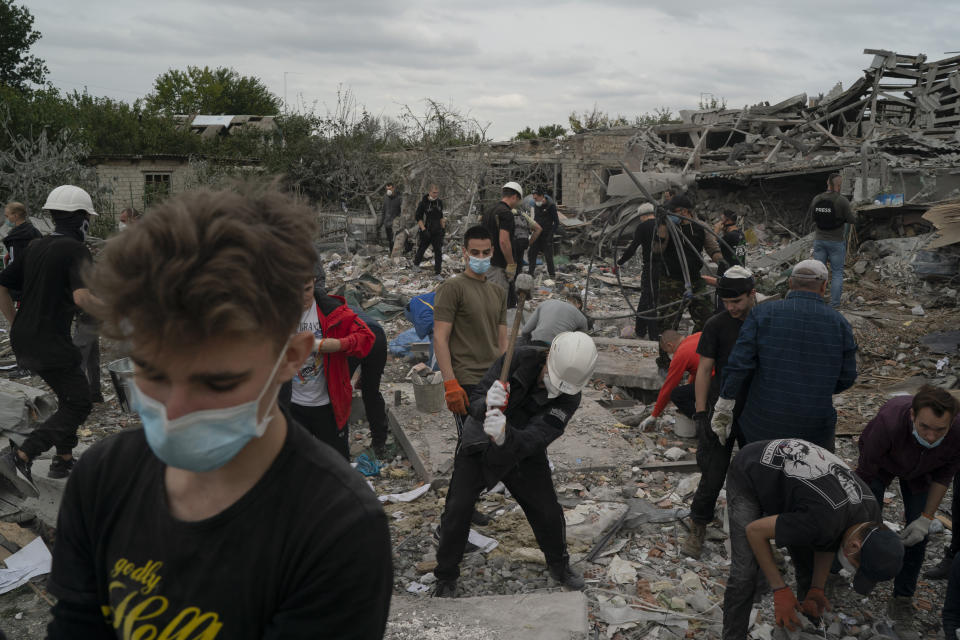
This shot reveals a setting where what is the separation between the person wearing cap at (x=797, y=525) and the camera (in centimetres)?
279

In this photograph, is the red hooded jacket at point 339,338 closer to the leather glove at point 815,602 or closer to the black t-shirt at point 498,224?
the leather glove at point 815,602

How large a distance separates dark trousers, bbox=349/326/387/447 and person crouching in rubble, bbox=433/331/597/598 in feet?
6.53

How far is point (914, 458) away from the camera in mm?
3525

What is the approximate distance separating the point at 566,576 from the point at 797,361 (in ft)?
5.29

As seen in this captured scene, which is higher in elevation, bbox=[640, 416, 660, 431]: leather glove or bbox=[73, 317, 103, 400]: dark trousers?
bbox=[73, 317, 103, 400]: dark trousers

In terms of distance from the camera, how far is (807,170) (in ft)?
43.4

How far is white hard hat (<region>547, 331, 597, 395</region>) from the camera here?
3027mm

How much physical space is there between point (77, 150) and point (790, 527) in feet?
59.7

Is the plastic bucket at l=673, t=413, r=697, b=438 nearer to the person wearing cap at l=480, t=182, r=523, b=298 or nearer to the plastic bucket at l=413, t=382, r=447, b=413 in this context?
the plastic bucket at l=413, t=382, r=447, b=413

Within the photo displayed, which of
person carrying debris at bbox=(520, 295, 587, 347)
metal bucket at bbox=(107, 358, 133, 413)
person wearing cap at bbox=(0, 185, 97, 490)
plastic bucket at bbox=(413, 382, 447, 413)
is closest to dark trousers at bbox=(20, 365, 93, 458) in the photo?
person wearing cap at bbox=(0, 185, 97, 490)

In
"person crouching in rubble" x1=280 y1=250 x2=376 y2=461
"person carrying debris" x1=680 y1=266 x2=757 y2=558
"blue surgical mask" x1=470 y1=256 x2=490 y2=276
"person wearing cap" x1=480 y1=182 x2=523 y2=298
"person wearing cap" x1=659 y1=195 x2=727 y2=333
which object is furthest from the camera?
"person wearing cap" x1=480 y1=182 x2=523 y2=298

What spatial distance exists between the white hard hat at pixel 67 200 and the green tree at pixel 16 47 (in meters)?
27.8

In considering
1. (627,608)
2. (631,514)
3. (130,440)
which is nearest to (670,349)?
(631,514)

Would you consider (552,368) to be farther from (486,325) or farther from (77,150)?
(77,150)
